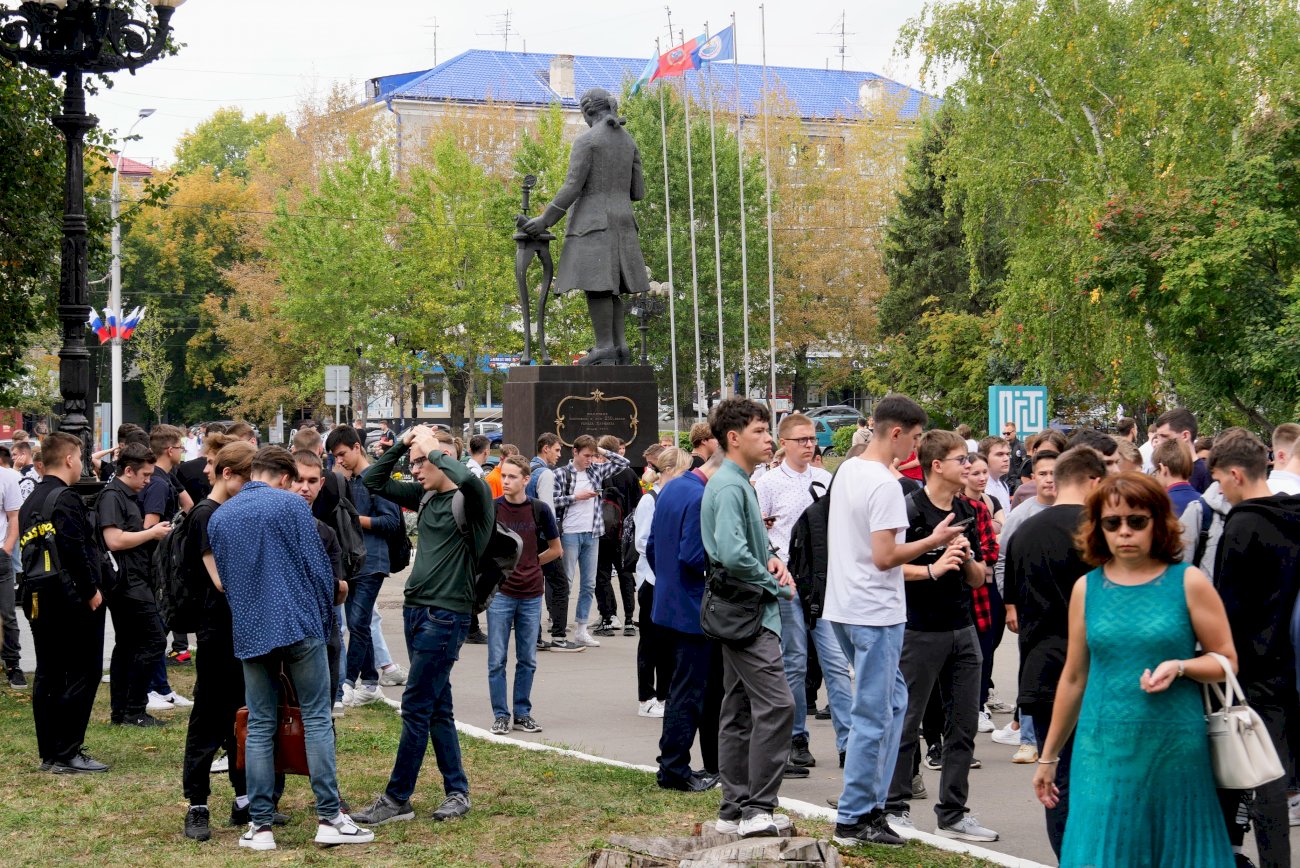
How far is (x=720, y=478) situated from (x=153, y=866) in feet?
9.88

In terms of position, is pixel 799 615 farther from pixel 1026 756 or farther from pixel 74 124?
pixel 74 124

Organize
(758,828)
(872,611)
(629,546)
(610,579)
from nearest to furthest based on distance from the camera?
(758,828) → (872,611) → (629,546) → (610,579)

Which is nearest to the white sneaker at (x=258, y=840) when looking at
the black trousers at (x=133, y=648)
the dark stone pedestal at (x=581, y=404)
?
the black trousers at (x=133, y=648)

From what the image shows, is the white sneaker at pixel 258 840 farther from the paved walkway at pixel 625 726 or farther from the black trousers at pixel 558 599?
the black trousers at pixel 558 599

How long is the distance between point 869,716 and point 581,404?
11446mm

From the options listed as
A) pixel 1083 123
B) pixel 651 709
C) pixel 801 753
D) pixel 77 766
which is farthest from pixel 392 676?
pixel 1083 123

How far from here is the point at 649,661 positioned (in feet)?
33.9

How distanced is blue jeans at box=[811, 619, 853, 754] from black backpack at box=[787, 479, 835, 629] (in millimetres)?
102

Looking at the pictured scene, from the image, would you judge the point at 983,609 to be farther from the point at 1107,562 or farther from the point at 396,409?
the point at 396,409

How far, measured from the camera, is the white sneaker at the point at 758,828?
661 centimetres

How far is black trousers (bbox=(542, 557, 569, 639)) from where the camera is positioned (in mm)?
13734

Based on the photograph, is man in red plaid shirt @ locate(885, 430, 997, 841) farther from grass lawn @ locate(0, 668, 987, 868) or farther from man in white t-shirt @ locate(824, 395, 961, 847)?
grass lawn @ locate(0, 668, 987, 868)

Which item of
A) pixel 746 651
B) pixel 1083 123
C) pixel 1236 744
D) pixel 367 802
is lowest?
pixel 367 802

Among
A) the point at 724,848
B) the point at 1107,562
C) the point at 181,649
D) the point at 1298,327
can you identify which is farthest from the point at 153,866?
the point at 1298,327
